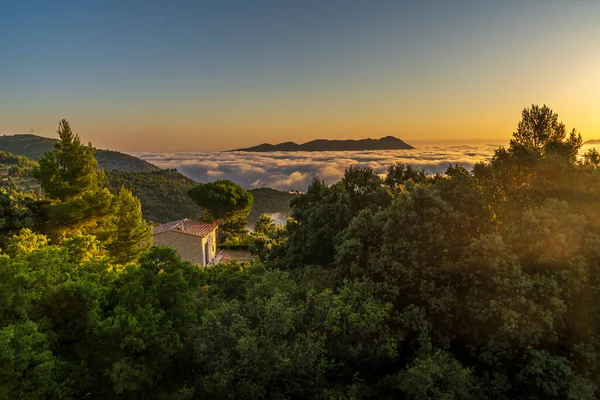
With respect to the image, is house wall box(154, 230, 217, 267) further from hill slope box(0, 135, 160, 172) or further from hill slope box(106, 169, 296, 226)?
hill slope box(0, 135, 160, 172)

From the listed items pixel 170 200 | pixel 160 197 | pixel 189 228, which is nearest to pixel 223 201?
pixel 189 228

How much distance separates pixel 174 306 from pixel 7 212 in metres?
15.4

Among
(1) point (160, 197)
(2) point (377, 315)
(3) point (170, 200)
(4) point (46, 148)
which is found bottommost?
(3) point (170, 200)

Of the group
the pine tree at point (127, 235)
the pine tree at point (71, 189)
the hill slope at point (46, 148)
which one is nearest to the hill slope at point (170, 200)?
the pine tree at point (127, 235)

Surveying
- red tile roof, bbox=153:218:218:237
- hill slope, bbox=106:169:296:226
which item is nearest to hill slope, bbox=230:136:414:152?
hill slope, bbox=106:169:296:226

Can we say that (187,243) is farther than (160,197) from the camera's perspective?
No

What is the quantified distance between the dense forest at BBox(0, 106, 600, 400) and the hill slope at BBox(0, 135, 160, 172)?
12558 centimetres

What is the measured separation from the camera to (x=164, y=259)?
36.5 feet

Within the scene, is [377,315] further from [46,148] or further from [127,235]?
[46,148]

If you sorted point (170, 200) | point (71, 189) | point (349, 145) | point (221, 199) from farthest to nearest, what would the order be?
point (349, 145), point (170, 200), point (221, 199), point (71, 189)

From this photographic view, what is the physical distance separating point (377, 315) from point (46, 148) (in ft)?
508

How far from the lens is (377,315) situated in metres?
10.2

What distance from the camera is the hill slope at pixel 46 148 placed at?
128 m

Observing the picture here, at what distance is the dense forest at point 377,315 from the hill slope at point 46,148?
126 m
